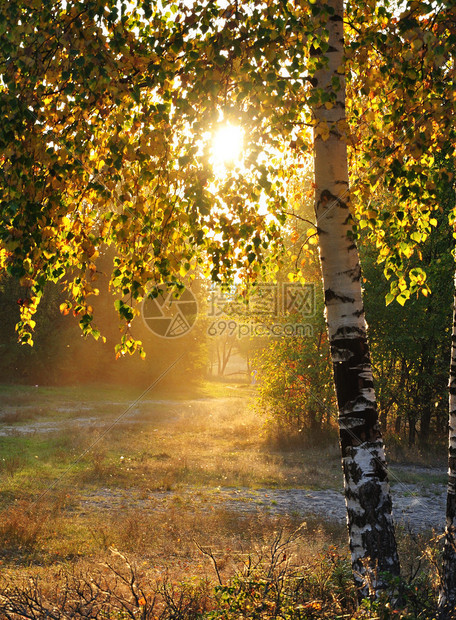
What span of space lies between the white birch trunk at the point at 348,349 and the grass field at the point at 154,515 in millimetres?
564

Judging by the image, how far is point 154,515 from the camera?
11.7 meters

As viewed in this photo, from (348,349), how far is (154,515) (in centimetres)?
834

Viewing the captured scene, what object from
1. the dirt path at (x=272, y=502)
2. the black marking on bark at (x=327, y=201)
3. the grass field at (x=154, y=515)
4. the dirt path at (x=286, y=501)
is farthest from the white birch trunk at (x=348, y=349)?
the dirt path at (x=272, y=502)

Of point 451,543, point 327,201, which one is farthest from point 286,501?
point 327,201

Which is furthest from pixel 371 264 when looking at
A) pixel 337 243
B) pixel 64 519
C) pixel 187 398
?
pixel 187 398

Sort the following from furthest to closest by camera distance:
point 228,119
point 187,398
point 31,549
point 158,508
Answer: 1. point 187,398
2. point 158,508
3. point 31,549
4. point 228,119

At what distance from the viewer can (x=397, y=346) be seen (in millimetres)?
20391

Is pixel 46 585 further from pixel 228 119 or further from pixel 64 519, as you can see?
pixel 228 119

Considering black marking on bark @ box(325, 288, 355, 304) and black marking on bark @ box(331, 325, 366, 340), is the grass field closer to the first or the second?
black marking on bark @ box(331, 325, 366, 340)

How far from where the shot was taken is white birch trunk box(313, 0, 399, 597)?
15.6ft

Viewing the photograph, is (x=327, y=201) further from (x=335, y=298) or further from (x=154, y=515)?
(x=154, y=515)

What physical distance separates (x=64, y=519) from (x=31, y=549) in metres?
1.92

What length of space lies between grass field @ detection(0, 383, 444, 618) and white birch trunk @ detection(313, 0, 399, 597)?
564 mm

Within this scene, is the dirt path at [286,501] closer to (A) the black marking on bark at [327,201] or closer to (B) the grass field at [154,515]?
(B) the grass field at [154,515]
